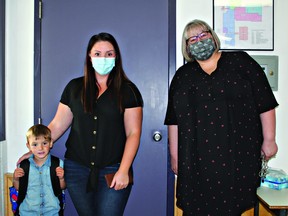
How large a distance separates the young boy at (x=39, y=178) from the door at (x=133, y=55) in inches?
21.6

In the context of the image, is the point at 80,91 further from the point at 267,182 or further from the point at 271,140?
the point at 267,182

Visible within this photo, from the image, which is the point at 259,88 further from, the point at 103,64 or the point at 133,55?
the point at 133,55

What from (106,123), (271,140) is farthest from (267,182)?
(106,123)

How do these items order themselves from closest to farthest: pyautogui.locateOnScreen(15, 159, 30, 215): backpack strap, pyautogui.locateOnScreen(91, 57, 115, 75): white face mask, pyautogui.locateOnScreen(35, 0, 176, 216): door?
1. pyautogui.locateOnScreen(91, 57, 115, 75): white face mask
2. pyautogui.locateOnScreen(15, 159, 30, 215): backpack strap
3. pyautogui.locateOnScreen(35, 0, 176, 216): door

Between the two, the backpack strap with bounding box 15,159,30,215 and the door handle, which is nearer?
the backpack strap with bounding box 15,159,30,215

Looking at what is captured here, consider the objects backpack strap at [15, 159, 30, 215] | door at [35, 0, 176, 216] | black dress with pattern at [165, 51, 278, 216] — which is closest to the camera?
black dress with pattern at [165, 51, 278, 216]

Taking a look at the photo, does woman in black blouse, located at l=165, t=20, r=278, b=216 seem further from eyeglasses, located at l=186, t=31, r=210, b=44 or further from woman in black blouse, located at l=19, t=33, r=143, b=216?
woman in black blouse, located at l=19, t=33, r=143, b=216

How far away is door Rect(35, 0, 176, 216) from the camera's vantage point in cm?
233

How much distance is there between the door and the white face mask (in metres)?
0.56

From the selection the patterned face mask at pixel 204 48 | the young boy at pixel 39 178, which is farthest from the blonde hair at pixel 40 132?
the patterned face mask at pixel 204 48

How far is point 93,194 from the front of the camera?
1.75m

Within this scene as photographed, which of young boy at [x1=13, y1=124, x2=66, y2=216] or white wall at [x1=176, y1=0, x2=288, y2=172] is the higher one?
white wall at [x1=176, y1=0, x2=288, y2=172]

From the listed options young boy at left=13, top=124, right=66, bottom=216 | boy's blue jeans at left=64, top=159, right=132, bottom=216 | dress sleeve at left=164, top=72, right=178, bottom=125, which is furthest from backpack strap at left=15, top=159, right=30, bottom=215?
dress sleeve at left=164, top=72, right=178, bottom=125

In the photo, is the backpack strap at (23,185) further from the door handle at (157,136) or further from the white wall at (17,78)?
the door handle at (157,136)
